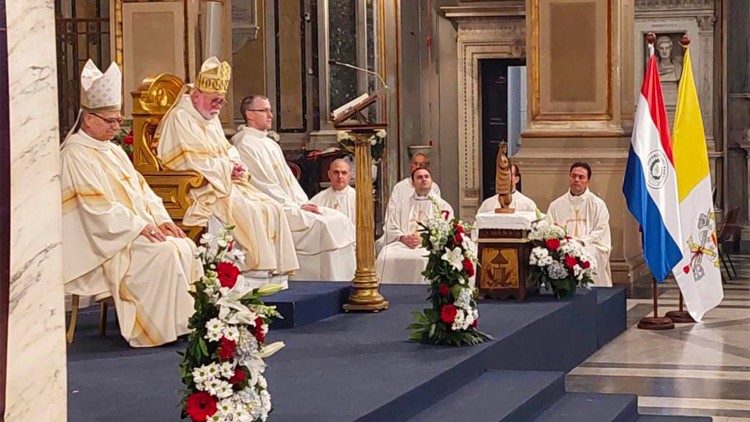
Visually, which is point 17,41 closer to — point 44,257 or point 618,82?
point 44,257

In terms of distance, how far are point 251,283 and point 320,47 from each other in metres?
8.22

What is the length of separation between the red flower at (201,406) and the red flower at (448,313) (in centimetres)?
245

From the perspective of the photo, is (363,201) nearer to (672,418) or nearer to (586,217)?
(672,418)

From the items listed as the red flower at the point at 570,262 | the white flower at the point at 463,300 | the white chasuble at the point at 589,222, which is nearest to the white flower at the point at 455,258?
the white flower at the point at 463,300

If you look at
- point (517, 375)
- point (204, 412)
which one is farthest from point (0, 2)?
point (517, 375)

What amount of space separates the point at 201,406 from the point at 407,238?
246 inches

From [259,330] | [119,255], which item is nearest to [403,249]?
[119,255]

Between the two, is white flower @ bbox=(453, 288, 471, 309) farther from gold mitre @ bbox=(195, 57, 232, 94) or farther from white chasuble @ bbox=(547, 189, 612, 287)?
white chasuble @ bbox=(547, 189, 612, 287)

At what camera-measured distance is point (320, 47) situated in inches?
632

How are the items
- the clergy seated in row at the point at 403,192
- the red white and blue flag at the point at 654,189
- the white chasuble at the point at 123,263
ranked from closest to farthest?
the white chasuble at the point at 123,263
the red white and blue flag at the point at 654,189
the clergy seated in row at the point at 403,192

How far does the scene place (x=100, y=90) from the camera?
6.98m

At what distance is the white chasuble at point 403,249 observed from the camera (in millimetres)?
10625

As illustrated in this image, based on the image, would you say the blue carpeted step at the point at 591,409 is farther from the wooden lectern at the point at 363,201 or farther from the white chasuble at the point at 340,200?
the white chasuble at the point at 340,200

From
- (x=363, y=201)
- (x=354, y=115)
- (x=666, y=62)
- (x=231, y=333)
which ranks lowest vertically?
(x=231, y=333)
